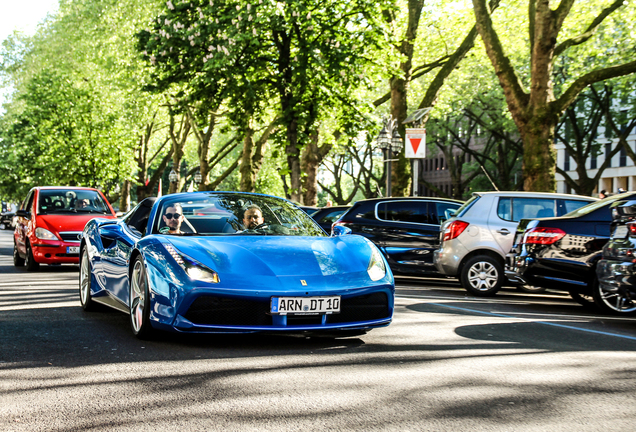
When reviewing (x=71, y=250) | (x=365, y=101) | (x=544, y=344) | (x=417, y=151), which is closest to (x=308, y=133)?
(x=365, y=101)

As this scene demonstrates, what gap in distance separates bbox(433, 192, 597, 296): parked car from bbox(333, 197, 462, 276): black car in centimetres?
135

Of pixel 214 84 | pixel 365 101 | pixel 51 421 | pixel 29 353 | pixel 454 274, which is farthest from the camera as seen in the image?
pixel 365 101

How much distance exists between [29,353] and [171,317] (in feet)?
Result: 3.53

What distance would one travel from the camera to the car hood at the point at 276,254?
6301mm

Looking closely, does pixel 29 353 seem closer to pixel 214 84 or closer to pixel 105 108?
pixel 214 84

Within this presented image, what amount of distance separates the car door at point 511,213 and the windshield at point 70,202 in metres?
7.71

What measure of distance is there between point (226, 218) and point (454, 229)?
6260 millimetres

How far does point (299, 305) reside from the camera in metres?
6.18

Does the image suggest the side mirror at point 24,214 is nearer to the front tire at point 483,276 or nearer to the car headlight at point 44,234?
the car headlight at point 44,234

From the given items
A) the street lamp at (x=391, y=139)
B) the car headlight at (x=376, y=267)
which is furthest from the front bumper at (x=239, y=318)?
the street lamp at (x=391, y=139)

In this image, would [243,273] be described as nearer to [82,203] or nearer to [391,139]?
[82,203]

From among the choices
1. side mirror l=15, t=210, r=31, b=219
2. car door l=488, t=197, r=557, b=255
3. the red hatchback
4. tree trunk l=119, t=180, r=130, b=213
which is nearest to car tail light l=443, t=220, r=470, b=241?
car door l=488, t=197, r=557, b=255

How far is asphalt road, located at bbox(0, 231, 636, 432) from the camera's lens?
425 cm

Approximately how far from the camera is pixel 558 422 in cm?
424
